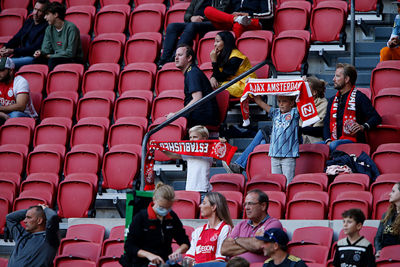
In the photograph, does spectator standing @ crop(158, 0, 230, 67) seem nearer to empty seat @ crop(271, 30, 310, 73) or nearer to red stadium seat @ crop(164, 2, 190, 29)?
red stadium seat @ crop(164, 2, 190, 29)

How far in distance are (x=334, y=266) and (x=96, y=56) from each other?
6.51m

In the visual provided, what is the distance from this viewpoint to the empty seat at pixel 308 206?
28.4 feet

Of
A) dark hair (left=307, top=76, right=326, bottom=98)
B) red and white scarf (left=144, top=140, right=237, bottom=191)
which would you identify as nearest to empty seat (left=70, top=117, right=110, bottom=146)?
red and white scarf (left=144, top=140, right=237, bottom=191)

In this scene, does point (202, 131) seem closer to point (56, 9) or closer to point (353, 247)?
point (353, 247)

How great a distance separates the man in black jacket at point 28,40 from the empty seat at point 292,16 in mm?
3264

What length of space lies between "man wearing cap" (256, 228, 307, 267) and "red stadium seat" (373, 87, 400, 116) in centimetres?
336

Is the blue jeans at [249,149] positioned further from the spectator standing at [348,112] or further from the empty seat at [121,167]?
the empty seat at [121,167]

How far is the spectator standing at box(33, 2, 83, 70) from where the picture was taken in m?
12.7

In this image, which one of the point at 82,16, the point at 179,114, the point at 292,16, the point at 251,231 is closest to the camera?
the point at 251,231

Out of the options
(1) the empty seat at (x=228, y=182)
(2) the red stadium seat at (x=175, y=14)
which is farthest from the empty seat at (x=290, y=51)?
(1) the empty seat at (x=228, y=182)

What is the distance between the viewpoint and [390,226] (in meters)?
7.66

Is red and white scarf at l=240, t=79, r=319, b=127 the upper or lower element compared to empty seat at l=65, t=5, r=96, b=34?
lower

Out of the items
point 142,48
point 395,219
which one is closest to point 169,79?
point 142,48

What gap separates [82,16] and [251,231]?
6.62m
